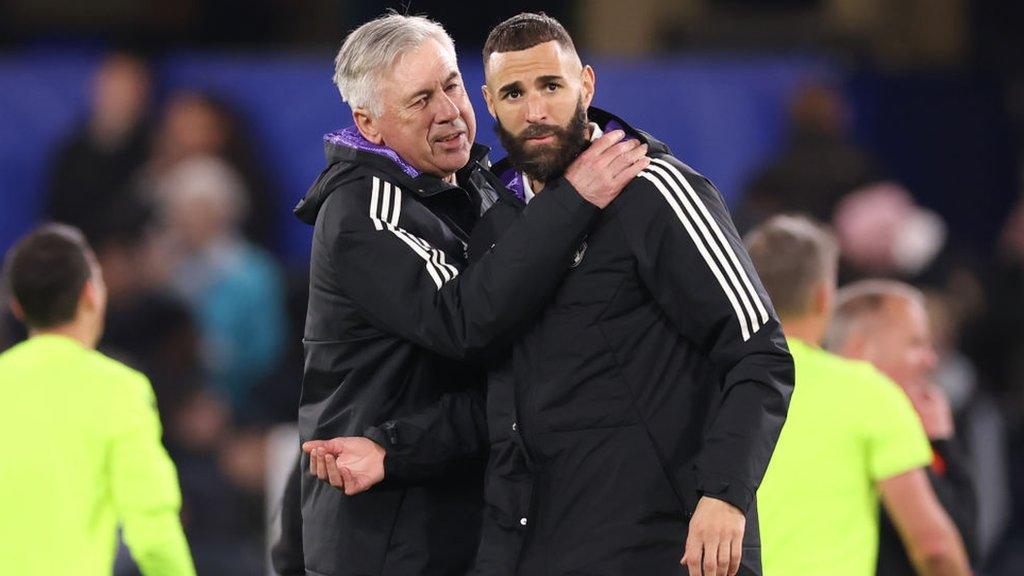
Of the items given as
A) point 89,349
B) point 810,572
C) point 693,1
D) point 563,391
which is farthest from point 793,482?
point 693,1

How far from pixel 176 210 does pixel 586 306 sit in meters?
6.01

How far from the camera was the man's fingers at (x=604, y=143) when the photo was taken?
3627 millimetres

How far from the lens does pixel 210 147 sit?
9.47 metres

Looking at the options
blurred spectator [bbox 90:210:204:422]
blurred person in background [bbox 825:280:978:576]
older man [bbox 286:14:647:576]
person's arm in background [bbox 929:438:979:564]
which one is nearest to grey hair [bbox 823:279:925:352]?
blurred person in background [bbox 825:280:978:576]

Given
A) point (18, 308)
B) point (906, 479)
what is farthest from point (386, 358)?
point (906, 479)

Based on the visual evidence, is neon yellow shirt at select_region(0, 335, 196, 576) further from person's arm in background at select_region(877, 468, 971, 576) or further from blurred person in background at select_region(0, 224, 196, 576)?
person's arm in background at select_region(877, 468, 971, 576)

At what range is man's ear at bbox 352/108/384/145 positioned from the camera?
4.12 m

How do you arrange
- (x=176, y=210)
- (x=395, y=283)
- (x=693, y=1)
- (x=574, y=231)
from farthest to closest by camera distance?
(x=693, y=1)
(x=176, y=210)
(x=395, y=283)
(x=574, y=231)

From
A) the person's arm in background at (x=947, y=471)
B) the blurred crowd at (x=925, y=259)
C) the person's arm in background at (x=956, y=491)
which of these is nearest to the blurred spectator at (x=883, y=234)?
the blurred crowd at (x=925, y=259)

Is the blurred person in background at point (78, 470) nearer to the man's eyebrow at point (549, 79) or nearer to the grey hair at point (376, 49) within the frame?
the grey hair at point (376, 49)

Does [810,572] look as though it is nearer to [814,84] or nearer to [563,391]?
[563,391]

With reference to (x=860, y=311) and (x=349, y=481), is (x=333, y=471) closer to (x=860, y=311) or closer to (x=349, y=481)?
(x=349, y=481)

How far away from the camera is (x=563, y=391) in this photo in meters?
3.59

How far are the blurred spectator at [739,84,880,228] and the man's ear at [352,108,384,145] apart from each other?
196 inches
